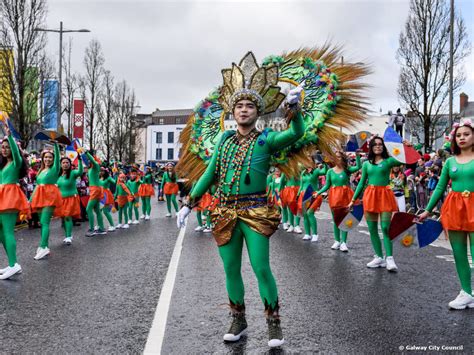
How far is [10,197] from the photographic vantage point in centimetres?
668

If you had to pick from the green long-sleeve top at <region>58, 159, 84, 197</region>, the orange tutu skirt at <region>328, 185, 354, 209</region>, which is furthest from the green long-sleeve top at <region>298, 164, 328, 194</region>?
the green long-sleeve top at <region>58, 159, 84, 197</region>

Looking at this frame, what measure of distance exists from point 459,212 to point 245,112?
2.65 meters

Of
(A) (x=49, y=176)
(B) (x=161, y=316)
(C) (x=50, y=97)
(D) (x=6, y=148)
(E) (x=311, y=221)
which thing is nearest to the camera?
(B) (x=161, y=316)

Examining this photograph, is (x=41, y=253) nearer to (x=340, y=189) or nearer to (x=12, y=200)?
(x=12, y=200)

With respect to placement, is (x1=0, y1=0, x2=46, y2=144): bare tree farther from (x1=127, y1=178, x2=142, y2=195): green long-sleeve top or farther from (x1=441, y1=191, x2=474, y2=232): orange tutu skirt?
(x1=441, y1=191, x2=474, y2=232): orange tutu skirt

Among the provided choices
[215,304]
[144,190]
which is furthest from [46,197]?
[144,190]

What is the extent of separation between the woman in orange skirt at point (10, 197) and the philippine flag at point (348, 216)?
190 inches

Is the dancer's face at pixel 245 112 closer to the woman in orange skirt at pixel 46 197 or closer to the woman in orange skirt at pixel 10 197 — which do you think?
the woman in orange skirt at pixel 10 197

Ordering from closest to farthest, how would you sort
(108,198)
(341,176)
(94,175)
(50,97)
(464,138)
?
(464,138) < (341,176) < (94,175) < (108,198) < (50,97)

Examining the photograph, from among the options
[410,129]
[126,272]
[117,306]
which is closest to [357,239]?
[126,272]

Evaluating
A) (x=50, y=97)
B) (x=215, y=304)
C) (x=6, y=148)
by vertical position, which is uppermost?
(x=50, y=97)

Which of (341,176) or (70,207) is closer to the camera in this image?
(341,176)

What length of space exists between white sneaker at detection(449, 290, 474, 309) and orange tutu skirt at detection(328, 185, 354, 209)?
13.9 feet

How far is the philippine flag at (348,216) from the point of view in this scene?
8.20 meters
